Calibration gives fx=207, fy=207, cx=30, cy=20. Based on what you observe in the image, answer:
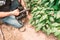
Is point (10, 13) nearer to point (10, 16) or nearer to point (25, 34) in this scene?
point (10, 16)

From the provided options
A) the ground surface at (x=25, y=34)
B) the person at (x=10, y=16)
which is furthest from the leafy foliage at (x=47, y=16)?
the person at (x=10, y=16)

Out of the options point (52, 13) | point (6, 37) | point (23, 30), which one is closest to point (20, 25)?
point (23, 30)

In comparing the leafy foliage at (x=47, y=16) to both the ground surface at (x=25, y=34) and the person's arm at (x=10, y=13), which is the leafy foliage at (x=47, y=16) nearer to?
the ground surface at (x=25, y=34)

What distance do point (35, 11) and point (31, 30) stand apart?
396mm

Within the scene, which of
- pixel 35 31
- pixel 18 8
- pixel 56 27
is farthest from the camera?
pixel 18 8

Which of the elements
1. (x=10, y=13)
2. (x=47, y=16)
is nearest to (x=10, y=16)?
(x=10, y=13)

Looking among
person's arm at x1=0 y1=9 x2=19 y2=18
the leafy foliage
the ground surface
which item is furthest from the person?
the leafy foliage

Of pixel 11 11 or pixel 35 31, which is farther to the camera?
pixel 11 11

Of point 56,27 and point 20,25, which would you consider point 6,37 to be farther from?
point 56,27

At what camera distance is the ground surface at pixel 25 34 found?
3948 millimetres

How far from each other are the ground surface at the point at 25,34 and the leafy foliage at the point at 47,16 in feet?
0.34

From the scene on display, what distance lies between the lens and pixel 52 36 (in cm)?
388

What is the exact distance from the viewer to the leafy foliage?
152 inches

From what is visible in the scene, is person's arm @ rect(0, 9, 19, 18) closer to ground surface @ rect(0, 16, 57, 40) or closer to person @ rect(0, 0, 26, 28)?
person @ rect(0, 0, 26, 28)
